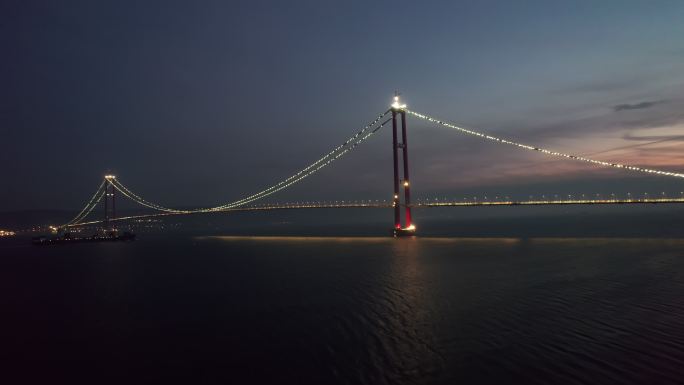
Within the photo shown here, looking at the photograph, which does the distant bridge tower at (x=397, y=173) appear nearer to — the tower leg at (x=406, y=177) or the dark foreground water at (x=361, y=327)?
the tower leg at (x=406, y=177)

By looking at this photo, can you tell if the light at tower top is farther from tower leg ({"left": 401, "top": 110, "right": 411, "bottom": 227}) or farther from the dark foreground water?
the dark foreground water

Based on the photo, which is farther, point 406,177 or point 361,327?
point 406,177

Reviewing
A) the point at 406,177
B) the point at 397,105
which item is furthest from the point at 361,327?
the point at 397,105

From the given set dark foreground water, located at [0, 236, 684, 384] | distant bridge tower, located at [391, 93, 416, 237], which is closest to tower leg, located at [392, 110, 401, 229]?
distant bridge tower, located at [391, 93, 416, 237]

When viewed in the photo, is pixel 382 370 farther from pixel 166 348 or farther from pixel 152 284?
pixel 152 284

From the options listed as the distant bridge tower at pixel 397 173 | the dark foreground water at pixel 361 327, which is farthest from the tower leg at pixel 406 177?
the dark foreground water at pixel 361 327

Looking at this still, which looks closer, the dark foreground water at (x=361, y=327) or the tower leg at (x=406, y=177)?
the dark foreground water at (x=361, y=327)

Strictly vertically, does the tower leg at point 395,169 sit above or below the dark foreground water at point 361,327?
above

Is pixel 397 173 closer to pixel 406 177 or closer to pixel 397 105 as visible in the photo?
pixel 406 177

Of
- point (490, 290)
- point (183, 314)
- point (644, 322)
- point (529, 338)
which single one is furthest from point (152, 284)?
point (644, 322)
